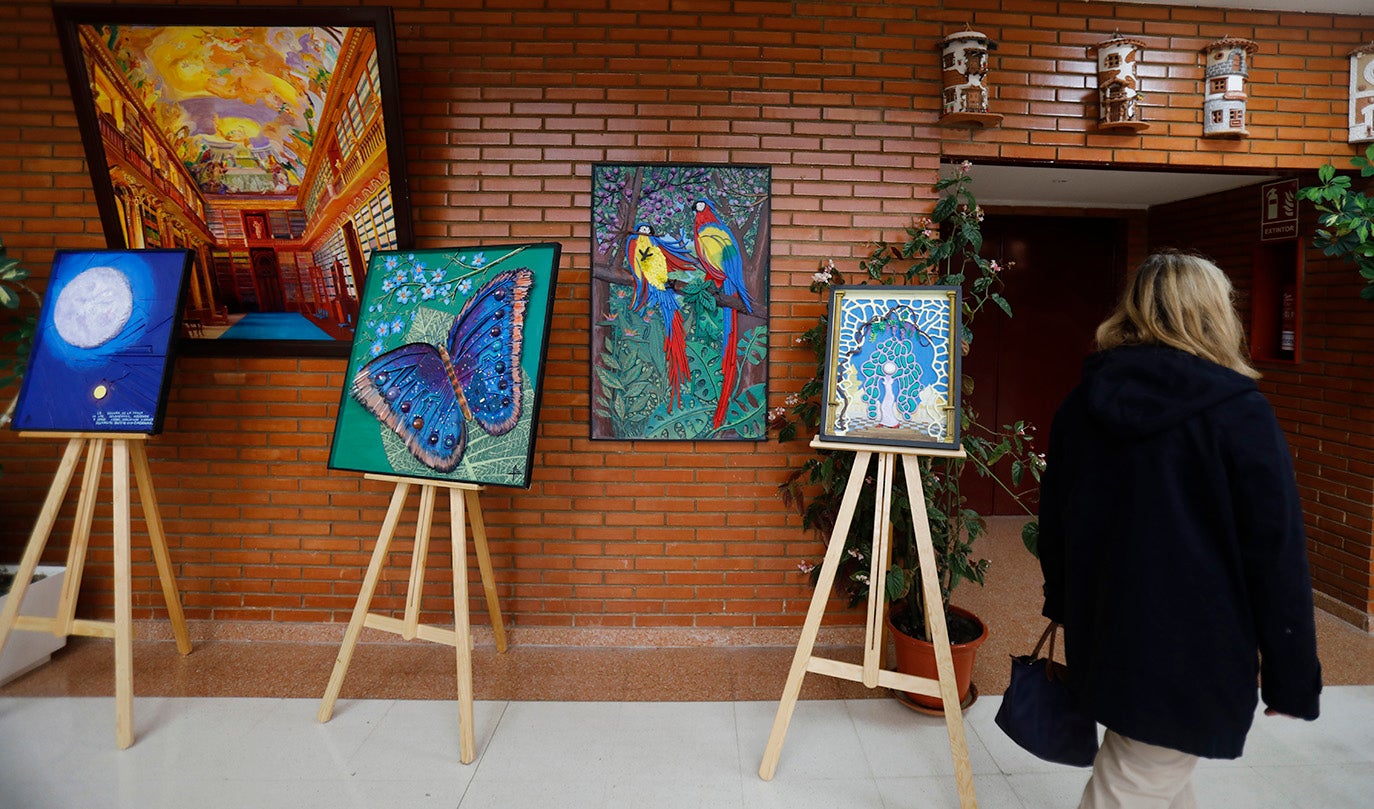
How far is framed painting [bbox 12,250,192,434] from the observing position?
272cm

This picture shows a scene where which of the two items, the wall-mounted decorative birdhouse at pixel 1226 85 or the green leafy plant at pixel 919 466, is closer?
the green leafy plant at pixel 919 466

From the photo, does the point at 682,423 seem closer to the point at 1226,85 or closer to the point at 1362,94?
the point at 1226,85

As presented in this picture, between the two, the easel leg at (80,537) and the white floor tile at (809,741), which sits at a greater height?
the easel leg at (80,537)

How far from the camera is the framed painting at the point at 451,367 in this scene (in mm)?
2521

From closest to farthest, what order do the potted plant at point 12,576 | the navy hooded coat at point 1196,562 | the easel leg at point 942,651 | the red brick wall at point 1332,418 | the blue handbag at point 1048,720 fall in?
the navy hooded coat at point 1196,562 < the blue handbag at point 1048,720 < the easel leg at point 942,651 < the potted plant at point 12,576 < the red brick wall at point 1332,418

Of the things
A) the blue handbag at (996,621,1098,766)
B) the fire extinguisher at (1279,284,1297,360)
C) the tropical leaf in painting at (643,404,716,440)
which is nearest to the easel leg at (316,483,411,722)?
the tropical leaf in painting at (643,404,716,440)

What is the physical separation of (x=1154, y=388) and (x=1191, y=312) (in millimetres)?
212

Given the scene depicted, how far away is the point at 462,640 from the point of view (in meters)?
2.44

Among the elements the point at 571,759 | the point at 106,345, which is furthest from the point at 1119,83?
the point at 106,345

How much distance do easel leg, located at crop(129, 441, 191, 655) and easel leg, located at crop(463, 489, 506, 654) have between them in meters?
1.23

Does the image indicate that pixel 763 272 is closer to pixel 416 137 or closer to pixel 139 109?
pixel 416 137

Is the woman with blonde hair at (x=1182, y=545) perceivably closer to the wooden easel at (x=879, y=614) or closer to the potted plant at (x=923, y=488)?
the wooden easel at (x=879, y=614)

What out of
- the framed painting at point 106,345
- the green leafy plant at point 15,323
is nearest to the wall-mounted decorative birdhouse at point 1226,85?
the framed painting at point 106,345

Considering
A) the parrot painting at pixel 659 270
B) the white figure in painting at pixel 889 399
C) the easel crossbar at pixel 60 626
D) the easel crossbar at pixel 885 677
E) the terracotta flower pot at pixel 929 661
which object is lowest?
the terracotta flower pot at pixel 929 661
